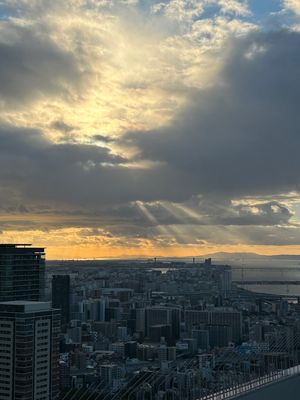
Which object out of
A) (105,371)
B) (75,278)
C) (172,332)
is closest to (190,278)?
(75,278)

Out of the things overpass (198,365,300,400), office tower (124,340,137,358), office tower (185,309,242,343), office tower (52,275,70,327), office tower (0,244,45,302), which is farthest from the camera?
office tower (52,275,70,327)

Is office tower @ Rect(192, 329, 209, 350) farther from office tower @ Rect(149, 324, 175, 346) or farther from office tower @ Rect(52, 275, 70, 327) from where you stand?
office tower @ Rect(52, 275, 70, 327)

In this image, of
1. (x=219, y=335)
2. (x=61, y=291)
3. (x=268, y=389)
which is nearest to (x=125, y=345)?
(x=219, y=335)

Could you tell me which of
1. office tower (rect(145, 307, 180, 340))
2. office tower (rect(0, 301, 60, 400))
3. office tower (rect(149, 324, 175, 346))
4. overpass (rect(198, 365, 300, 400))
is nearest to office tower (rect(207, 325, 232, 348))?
office tower (rect(149, 324, 175, 346))

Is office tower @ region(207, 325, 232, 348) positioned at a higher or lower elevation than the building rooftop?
lower

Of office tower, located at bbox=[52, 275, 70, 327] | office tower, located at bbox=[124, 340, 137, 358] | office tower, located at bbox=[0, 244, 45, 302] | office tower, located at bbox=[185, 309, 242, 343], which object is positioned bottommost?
office tower, located at bbox=[124, 340, 137, 358]

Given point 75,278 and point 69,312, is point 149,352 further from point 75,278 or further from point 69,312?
point 75,278
